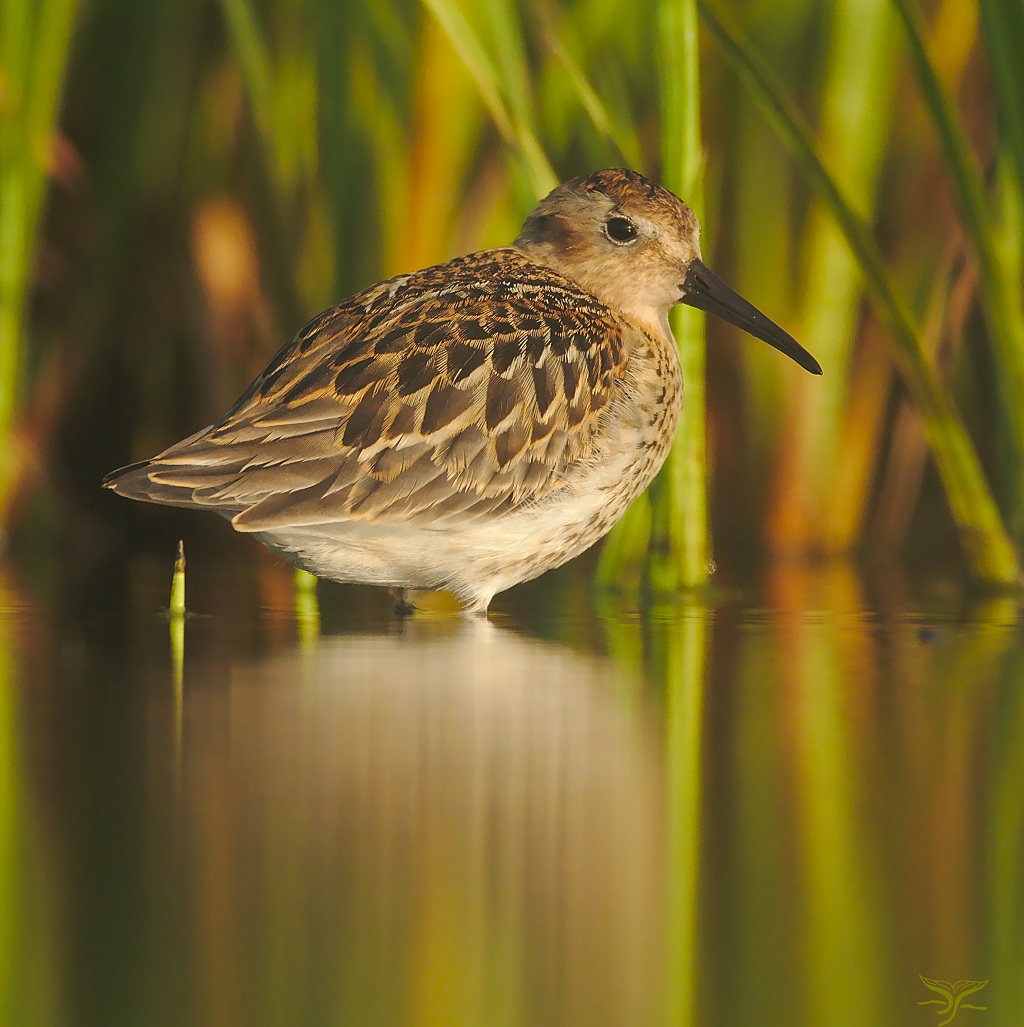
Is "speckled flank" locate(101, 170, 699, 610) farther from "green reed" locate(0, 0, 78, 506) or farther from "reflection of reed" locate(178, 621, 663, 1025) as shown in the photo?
"green reed" locate(0, 0, 78, 506)

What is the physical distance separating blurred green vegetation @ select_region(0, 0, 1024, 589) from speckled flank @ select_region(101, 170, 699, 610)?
461 millimetres

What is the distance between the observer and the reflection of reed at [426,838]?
1.50m

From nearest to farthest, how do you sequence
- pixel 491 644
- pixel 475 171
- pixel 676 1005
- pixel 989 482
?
pixel 676 1005
pixel 491 644
pixel 475 171
pixel 989 482

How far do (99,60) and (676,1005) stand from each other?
4.47 m

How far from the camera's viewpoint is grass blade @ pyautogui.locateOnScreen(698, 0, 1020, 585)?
400 centimetres

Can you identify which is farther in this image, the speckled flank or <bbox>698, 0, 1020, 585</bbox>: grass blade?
<bbox>698, 0, 1020, 585</bbox>: grass blade

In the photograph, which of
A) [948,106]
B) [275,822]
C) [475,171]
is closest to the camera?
[275,822]

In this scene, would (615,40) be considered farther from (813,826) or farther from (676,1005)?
(676,1005)

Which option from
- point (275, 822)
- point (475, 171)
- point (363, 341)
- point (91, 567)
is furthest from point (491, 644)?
point (475, 171)

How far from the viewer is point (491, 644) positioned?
3.42m

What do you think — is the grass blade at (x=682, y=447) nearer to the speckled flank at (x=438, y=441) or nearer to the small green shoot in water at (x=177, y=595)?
the speckled flank at (x=438, y=441)

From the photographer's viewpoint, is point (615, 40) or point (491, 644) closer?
point (491, 644)

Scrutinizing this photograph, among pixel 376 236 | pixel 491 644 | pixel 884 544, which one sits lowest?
pixel 491 644

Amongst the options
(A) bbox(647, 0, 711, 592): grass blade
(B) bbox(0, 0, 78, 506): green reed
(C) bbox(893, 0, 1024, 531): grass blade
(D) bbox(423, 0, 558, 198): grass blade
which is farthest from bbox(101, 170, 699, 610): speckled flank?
(B) bbox(0, 0, 78, 506): green reed
